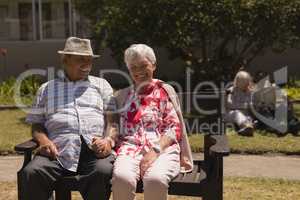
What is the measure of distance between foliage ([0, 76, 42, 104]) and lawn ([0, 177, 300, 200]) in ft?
22.1

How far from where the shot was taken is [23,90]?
13219mm

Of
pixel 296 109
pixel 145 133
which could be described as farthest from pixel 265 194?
pixel 296 109

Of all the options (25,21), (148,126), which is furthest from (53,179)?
(25,21)

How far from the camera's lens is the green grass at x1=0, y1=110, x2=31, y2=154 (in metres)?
8.09

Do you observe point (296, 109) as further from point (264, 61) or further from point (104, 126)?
point (104, 126)

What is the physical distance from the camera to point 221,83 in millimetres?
10711

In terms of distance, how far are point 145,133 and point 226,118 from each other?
4630 mm

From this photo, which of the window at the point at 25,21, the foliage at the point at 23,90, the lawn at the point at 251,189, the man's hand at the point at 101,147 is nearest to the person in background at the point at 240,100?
the lawn at the point at 251,189

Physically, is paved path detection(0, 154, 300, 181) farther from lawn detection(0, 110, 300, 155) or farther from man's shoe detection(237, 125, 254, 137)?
man's shoe detection(237, 125, 254, 137)

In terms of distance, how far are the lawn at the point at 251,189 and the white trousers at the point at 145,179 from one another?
1.28m

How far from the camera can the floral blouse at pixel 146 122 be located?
15.0 feet

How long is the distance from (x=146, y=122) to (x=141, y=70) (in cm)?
41

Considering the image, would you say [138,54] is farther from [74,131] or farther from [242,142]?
[242,142]

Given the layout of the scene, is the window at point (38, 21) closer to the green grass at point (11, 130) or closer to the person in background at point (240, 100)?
the green grass at point (11, 130)
